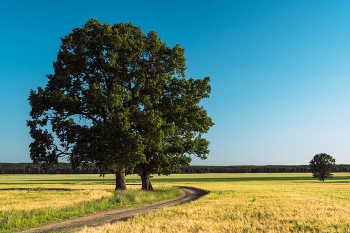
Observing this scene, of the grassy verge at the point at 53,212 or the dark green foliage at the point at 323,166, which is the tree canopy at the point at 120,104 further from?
the dark green foliage at the point at 323,166

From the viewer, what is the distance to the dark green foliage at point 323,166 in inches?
3415

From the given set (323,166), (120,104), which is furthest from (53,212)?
(323,166)

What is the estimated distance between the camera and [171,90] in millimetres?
30688

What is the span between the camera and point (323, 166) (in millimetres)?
87125

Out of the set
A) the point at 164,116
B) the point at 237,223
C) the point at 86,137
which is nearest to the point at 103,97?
the point at 86,137

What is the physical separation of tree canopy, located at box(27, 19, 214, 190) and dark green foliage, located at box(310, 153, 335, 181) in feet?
Result: 247

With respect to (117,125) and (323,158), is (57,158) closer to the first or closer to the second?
(117,125)

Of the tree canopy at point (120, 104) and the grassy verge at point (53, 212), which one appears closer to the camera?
the grassy verge at point (53, 212)

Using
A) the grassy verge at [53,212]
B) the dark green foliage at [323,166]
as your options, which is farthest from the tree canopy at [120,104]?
the dark green foliage at [323,166]

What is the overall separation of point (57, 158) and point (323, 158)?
89714 millimetres

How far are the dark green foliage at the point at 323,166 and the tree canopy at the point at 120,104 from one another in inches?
2961

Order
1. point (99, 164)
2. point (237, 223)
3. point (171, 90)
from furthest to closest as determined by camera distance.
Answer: point (171, 90), point (99, 164), point (237, 223)

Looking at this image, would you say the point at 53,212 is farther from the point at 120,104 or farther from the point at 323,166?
the point at 323,166

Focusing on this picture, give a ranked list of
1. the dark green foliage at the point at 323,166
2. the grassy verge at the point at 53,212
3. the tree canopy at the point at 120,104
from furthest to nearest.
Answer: the dark green foliage at the point at 323,166, the tree canopy at the point at 120,104, the grassy verge at the point at 53,212
